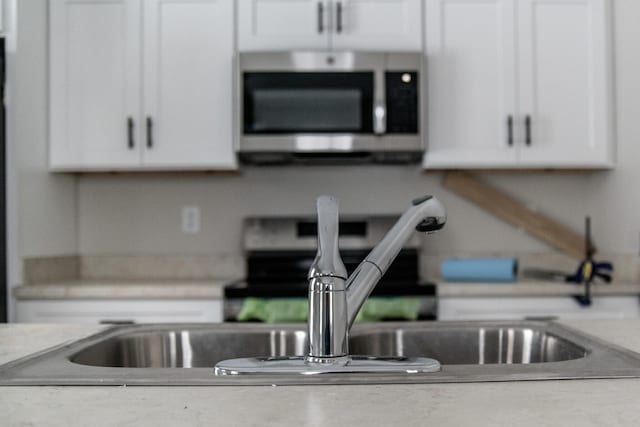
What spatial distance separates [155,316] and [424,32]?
1.59 metres

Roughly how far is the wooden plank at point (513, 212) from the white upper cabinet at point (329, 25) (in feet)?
2.22

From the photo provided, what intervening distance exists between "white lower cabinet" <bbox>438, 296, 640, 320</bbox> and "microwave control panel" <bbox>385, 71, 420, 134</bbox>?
28.0 inches

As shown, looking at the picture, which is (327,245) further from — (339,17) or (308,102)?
(339,17)

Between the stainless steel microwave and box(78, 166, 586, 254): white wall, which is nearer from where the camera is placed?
the stainless steel microwave

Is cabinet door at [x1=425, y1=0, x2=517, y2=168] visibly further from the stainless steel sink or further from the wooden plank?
the stainless steel sink

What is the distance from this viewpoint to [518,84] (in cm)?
291

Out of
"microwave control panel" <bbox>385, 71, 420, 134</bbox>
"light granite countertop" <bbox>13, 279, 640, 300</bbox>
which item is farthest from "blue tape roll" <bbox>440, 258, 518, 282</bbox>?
"microwave control panel" <bbox>385, 71, 420, 134</bbox>

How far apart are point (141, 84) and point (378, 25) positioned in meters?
1.02

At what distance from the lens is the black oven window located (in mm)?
2812

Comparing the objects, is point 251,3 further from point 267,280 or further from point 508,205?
point 508,205

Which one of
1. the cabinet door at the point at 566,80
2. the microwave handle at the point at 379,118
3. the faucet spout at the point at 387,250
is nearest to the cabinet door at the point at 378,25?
the microwave handle at the point at 379,118

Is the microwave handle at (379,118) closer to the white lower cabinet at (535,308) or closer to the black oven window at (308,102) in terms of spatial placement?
the black oven window at (308,102)

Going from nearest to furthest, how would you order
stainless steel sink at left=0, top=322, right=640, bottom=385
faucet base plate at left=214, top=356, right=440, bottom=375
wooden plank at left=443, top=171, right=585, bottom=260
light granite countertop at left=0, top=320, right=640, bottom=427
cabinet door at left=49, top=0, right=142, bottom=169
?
light granite countertop at left=0, top=320, right=640, bottom=427 < faucet base plate at left=214, top=356, right=440, bottom=375 < stainless steel sink at left=0, top=322, right=640, bottom=385 < cabinet door at left=49, top=0, right=142, bottom=169 < wooden plank at left=443, top=171, right=585, bottom=260

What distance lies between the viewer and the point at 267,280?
116 inches
